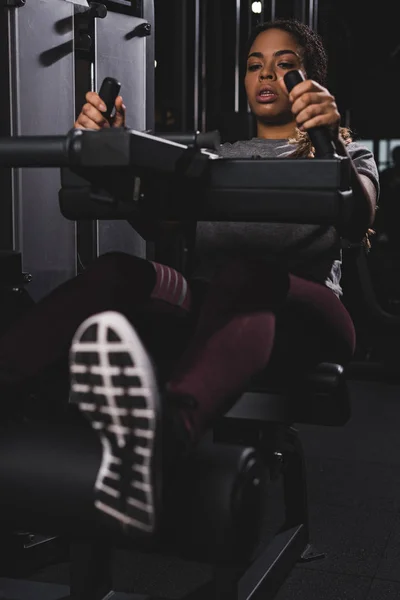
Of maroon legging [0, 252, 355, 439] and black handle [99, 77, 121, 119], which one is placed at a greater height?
black handle [99, 77, 121, 119]

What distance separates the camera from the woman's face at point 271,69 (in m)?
1.56

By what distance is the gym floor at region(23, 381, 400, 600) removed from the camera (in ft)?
5.16

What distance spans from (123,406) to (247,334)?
234 millimetres

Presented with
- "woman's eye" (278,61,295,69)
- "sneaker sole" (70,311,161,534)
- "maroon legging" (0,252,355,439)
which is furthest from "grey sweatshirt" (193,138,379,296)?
Answer: "sneaker sole" (70,311,161,534)

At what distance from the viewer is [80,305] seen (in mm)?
1155

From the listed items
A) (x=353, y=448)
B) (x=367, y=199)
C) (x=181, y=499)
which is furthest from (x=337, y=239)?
(x=353, y=448)

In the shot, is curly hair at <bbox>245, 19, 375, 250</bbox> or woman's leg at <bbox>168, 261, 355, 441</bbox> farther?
curly hair at <bbox>245, 19, 375, 250</bbox>

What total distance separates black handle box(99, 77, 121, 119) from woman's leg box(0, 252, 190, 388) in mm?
225

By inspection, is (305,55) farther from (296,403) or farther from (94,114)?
(296,403)

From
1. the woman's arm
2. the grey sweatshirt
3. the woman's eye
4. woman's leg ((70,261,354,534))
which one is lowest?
woman's leg ((70,261,354,534))

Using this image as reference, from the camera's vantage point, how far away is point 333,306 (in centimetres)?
127

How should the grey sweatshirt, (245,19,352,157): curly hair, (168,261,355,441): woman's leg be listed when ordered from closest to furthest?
(168,261,355,441): woman's leg → the grey sweatshirt → (245,19,352,157): curly hair

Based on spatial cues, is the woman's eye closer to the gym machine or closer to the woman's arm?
the woman's arm

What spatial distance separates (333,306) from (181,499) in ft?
1.51
